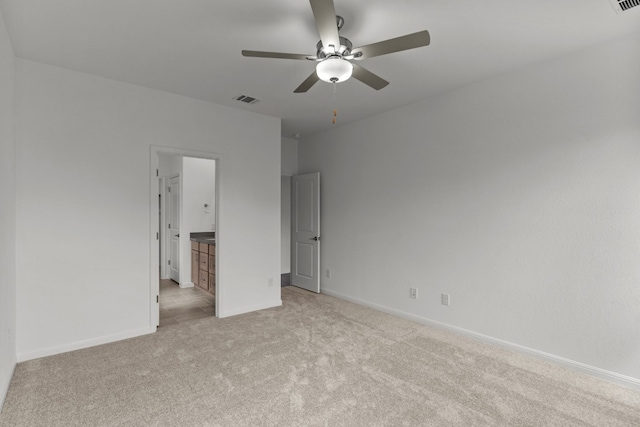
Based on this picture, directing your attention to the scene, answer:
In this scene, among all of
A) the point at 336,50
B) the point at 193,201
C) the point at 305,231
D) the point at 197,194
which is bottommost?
the point at 305,231

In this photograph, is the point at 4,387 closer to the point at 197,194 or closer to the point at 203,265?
the point at 203,265

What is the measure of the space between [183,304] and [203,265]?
2.65 feet

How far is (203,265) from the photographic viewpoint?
17.1 ft

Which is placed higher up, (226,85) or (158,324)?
(226,85)

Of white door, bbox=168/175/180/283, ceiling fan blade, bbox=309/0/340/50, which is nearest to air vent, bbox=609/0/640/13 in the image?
ceiling fan blade, bbox=309/0/340/50

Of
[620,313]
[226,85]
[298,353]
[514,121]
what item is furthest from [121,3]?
[620,313]

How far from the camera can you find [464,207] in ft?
11.2

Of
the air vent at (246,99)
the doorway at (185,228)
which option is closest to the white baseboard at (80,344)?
the doorway at (185,228)

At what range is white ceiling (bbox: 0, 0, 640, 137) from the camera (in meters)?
2.10

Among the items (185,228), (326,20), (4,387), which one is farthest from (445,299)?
(185,228)

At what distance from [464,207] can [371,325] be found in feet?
5.52

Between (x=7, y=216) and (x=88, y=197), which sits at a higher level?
(x=88, y=197)

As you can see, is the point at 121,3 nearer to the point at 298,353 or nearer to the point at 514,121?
the point at 298,353

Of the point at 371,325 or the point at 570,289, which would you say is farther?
the point at 371,325
